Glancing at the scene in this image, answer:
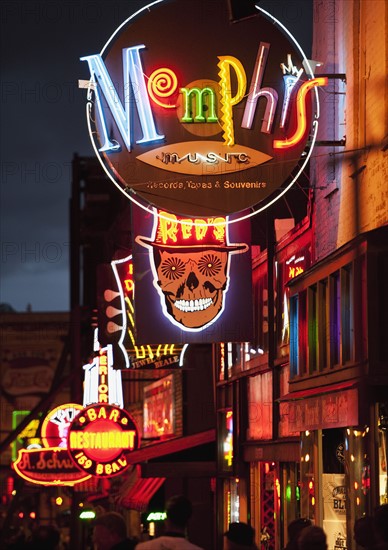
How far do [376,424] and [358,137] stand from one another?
4310 mm

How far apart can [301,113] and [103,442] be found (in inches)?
515

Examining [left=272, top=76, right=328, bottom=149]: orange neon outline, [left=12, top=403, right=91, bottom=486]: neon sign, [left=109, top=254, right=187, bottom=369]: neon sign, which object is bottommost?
[left=12, top=403, right=91, bottom=486]: neon sign

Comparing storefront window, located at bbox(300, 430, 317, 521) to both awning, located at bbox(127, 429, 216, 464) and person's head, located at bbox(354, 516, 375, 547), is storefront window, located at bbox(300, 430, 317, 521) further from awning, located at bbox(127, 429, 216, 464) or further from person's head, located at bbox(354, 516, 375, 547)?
awning, located at bbox(127, 429, 216, 464)

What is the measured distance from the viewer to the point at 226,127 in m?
16.5

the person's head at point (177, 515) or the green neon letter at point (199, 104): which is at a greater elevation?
the green neon letter at point (199, 104)

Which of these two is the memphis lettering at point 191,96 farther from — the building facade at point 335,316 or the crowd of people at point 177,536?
the crowd of people at point 177,536

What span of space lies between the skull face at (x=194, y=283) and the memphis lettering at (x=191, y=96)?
2.68m

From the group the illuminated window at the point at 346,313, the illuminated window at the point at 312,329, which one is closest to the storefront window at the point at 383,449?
the illuminated window at the point at 346,313

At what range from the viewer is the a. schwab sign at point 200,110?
1634 cm

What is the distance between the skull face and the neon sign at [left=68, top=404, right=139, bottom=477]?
880cm

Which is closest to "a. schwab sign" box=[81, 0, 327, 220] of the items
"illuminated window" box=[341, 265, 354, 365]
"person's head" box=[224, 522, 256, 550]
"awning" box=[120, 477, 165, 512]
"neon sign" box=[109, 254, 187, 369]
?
"illuminated window" box=[341, 265, 354, 365]

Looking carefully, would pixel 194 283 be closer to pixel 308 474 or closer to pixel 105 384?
pixel 308 474

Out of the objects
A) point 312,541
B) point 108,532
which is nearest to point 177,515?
point 108,532

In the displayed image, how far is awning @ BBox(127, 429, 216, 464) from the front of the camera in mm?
26062
